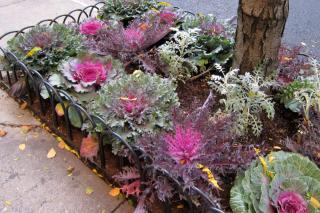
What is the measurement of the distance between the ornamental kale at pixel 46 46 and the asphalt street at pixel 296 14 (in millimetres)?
2967

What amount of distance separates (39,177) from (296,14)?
460cm

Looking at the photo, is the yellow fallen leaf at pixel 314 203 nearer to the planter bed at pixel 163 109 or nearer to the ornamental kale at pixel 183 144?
the planter bed at pixel 163 109

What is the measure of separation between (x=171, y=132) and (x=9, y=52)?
1.43 meters

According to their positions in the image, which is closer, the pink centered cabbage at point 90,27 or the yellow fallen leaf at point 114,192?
the yellow fallen leaf at point 114,192

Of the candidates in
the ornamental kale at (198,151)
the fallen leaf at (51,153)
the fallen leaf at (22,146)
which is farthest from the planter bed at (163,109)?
the fallen leaf at (22,146)

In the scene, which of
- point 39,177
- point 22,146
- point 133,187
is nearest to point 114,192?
point 133,187

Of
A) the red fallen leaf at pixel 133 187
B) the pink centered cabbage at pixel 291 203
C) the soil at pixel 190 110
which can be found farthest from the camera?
the soil at pixel 190 110

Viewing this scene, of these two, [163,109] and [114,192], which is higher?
[163,109]

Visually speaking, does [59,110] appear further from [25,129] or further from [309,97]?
[309,97]

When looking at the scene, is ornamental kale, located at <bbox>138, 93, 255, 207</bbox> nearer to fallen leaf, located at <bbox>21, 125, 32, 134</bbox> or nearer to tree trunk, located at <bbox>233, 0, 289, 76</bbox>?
tree trunk, located at <bbox>233, 0, 289, 76</bbox>

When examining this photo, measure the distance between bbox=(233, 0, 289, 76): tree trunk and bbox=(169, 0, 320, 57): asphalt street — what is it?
7.89 ft

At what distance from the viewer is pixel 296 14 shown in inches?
218

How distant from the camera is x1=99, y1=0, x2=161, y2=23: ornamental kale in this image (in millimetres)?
3521

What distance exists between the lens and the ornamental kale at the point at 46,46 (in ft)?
8.96
